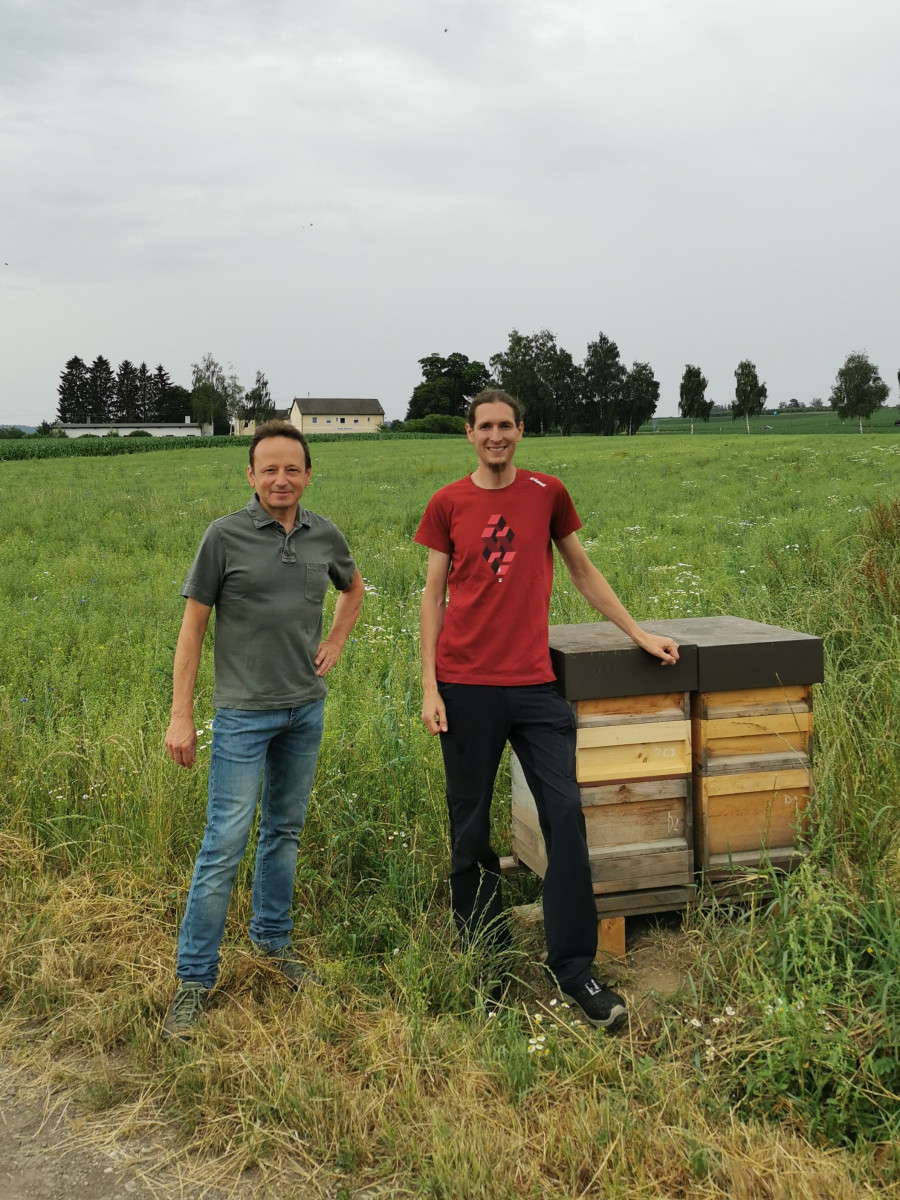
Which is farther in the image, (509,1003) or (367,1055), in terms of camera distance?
(509,1003)

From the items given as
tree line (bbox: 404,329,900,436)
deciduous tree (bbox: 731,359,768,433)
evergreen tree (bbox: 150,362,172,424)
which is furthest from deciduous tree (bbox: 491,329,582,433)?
evergreen tree (bbox: 150,362,172,424)

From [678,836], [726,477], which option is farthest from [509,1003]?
[726,477]

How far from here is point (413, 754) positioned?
5.26 m

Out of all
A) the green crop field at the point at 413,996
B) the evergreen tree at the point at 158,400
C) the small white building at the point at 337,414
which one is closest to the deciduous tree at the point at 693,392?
the small white building at the point at 337,414

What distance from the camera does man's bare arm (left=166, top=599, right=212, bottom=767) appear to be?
355cm

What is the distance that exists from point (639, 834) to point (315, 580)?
1.72 m

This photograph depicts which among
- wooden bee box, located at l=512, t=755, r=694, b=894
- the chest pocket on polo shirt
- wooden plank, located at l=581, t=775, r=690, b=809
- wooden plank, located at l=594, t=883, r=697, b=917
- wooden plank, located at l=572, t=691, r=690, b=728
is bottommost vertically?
wooden plank, located at l=594, t=883, r=697, b=917

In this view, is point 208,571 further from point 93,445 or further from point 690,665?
point 93,445

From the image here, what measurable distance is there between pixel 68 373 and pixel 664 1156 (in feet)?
442

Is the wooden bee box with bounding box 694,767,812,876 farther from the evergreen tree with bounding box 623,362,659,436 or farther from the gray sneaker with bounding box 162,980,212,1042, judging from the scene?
the evergreen tree with bounding box 623,362,659,436

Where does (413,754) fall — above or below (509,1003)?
above

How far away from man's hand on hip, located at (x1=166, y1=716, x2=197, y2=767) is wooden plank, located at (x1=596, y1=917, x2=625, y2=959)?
181 cm

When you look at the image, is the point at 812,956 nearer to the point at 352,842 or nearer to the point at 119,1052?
the point at 352,842

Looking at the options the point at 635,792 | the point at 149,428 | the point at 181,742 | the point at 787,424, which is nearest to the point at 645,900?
the point at 635,792
